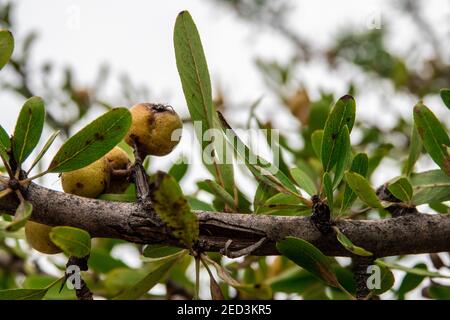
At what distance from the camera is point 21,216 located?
0.78 metres

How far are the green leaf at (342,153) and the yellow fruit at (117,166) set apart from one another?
361mm

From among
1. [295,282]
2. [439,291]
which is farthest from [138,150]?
[439,291]

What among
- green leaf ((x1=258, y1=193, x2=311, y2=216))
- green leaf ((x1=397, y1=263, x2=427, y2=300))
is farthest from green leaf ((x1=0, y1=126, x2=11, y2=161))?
green leaf ((x1=397, y1=263, x2=427, y2=300))

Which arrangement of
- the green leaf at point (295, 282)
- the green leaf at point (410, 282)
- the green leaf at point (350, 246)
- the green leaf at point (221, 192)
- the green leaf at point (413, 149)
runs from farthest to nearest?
the green leaf at point (295, 282), the green leaf at point (410, 282), the green leaf at point (413, 149), the green leaf at point (221, 192), the green leaf at point (350, 246)

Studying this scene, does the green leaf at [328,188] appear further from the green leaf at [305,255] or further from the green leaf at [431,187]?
the green leaf at [431,187]

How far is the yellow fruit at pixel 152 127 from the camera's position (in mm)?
1047

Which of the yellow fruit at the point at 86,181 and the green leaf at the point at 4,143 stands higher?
the green leaf at the point at 4,143

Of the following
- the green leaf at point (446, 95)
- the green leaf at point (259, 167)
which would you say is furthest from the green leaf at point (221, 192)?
the green leaf at point (446, 95)

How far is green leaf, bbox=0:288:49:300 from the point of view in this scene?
971 millimetres

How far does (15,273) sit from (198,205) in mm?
866

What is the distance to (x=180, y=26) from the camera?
92 centimetres

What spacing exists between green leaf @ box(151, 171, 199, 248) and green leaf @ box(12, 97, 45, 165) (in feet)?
0.82

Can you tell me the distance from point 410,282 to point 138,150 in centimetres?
62

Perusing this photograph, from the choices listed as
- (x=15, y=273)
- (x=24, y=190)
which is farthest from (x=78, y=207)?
(x=15, y=273)
